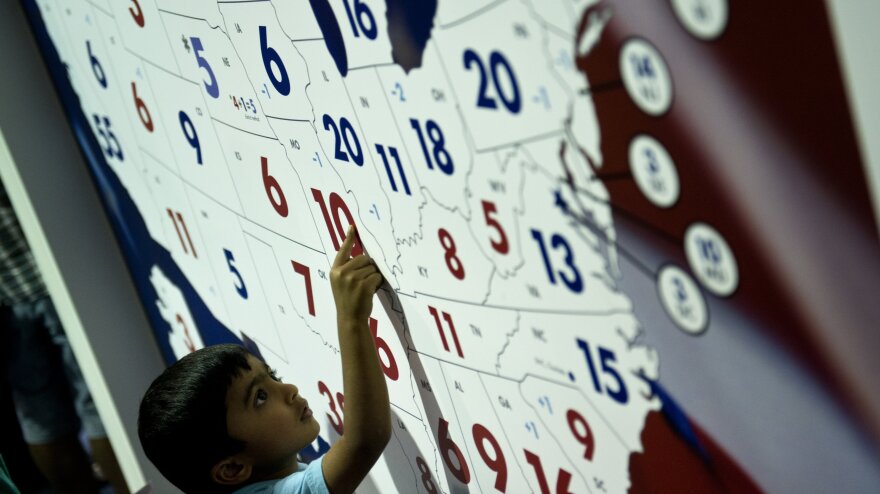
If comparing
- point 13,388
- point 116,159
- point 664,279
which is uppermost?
Result: point 116,159

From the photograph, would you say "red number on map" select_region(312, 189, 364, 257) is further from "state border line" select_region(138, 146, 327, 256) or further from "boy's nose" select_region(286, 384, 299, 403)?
"boy's nose" select_region(286, 384, 299, 403)

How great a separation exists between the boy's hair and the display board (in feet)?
0.52

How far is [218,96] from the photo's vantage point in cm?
121

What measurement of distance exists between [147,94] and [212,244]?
25 cm

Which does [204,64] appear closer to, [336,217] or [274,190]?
[274,190]

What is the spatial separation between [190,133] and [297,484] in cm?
55

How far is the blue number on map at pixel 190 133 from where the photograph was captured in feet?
4.39

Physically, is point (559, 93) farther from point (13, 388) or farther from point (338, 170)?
point (13, 388)

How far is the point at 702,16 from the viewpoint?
58 cm

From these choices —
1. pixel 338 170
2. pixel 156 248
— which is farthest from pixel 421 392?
pixel 156 248

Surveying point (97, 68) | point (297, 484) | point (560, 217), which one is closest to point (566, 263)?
point (560, 217)

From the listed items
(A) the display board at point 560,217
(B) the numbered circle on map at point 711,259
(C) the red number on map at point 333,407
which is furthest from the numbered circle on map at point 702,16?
(C) the red number on map at point 333,407

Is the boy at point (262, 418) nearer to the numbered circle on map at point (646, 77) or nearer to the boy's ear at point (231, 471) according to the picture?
the boy's ear at point (231, 471)

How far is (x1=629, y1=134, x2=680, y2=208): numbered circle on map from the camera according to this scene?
65 cm
